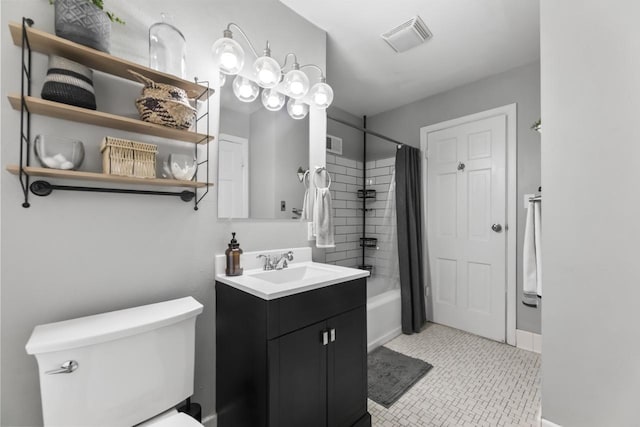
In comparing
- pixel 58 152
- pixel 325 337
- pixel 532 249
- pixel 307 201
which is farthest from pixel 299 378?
pixel 532 249

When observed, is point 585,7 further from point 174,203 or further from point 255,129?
point 174,203

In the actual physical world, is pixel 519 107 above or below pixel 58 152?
above

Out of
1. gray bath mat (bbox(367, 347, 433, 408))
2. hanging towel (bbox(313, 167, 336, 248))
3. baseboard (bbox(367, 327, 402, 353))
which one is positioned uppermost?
hanging towel (bbox(313, 167, 336, 248))

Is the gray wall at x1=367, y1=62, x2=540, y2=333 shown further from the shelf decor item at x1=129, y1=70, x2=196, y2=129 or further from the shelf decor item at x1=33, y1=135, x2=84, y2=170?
the shelf decor item at x1=33, y1=135, x2=84, y2=170

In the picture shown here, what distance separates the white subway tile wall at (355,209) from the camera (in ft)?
10.5

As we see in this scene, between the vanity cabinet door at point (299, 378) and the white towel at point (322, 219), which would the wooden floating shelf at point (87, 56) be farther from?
the vanity cabinet door at point (299, 378)

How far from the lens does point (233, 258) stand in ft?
4.73

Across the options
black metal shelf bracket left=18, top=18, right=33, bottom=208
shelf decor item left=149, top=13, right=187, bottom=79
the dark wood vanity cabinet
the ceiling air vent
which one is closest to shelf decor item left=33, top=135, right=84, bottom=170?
black metal shelf bracket left=18, top=18, right=33, bottom=208

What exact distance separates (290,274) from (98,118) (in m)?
1.16

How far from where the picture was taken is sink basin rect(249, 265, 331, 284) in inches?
60.9

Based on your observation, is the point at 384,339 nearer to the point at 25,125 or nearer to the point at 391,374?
the point at 391,374

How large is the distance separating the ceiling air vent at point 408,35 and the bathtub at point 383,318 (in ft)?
7.19

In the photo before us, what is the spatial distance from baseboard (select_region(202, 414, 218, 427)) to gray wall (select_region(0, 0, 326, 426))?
0.03m

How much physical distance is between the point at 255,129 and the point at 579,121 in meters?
1.67
